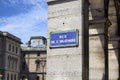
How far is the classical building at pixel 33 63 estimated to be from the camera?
73625 mm

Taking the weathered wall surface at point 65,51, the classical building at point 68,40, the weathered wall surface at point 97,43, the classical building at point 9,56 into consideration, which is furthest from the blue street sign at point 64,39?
the classical building at point 9,56

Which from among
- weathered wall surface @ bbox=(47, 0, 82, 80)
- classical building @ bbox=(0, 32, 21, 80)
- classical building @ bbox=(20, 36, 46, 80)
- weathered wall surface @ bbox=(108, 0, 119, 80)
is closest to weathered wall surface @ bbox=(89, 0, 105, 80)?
weathered wall surface @ bbox=(47, 0, 82, 80)

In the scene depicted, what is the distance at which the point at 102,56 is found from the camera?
32.3 ft

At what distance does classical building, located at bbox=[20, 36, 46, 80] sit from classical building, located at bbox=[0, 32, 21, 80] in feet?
12.4

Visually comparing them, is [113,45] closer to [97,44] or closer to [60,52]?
[97,44]

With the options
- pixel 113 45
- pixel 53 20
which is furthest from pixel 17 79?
pixel 53 20

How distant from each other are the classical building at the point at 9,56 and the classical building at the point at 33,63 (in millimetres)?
3771

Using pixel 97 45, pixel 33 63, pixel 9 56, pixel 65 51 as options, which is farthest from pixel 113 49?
pixel 33 63

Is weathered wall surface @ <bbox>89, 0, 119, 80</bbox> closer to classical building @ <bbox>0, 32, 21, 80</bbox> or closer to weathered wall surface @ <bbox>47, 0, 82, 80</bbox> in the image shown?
weathered wall surface @ <bbox>47, 0, 82, 80</bbox>

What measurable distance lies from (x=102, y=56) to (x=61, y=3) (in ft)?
8.73

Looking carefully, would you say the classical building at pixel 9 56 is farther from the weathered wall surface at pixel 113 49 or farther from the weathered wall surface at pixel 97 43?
the weathered wall surface at pixel 97 43

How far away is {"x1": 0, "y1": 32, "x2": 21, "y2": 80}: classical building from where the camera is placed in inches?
2440

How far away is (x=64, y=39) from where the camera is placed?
780 centimetres

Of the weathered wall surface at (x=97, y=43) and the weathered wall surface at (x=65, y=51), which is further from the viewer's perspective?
the weathered wall surface at (x=97, y=43)
